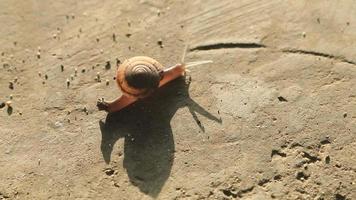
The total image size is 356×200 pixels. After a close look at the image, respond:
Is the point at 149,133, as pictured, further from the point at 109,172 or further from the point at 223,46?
the point at 223,46

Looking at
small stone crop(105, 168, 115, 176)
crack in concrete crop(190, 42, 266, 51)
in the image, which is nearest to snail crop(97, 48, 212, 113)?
crack in concrete crop(190, 42, 266, 51)

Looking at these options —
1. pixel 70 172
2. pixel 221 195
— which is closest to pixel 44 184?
pixel 70 172

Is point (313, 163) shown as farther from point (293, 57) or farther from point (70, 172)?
point (70, 172)

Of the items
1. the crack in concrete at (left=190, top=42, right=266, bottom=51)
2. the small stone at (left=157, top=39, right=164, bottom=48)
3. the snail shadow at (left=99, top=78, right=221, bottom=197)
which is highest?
the small stone at (left=157, top=39, right=164, bottom=48)

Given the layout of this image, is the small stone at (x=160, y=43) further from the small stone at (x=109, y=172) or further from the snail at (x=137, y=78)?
the small stone at (x=109, y=172)

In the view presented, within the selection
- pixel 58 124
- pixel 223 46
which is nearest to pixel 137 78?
pixel 58 124

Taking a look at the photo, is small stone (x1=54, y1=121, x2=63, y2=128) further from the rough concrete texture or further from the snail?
the snail

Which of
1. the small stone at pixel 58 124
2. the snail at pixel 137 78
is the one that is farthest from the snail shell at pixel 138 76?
the small stone at pixel 58 124

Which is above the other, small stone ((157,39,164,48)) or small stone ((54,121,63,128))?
small stone ((157,39,164,48))
